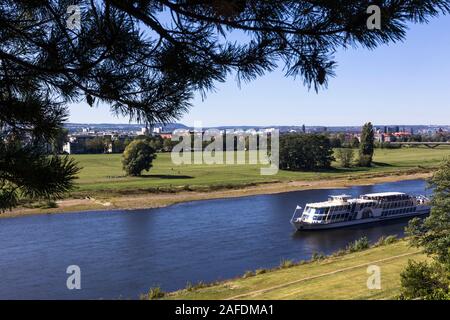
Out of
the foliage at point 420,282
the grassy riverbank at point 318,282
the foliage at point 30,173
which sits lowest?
the grassy riverbank at point 318,282

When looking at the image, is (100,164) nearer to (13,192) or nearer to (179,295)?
(179,295)

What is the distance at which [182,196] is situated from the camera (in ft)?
106

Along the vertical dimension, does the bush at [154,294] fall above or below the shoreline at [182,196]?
below

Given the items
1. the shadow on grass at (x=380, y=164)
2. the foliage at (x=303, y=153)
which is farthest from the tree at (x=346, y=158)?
the shadow on grass at (x=380, y=164)

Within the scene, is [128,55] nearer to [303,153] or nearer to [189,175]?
[189,175]

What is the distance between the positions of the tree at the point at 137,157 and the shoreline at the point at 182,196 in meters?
8.49

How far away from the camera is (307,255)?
56.2 feet

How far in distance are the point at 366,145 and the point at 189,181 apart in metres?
25.0

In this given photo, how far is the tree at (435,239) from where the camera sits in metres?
7.85

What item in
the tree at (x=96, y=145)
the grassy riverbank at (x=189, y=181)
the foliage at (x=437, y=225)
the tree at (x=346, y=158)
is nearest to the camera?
the foliage at (x=437, y=225)

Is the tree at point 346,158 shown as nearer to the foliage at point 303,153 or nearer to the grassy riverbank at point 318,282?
the foliage at point 303,153

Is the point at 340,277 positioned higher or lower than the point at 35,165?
lower

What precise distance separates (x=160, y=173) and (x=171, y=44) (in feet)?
135
